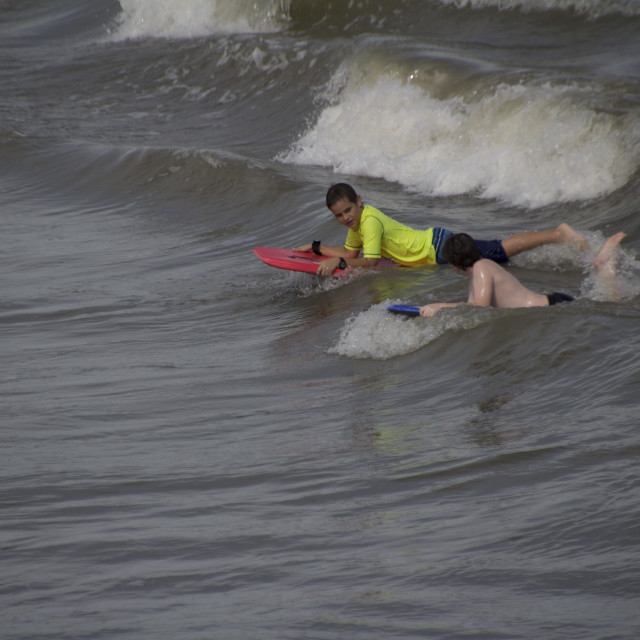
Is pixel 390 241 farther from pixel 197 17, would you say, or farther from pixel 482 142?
pixel 197 17

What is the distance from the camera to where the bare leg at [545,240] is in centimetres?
809

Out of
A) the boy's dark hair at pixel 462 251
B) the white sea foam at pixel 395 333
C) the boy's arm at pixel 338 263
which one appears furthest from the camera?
the boy's arm at pixel 338 263

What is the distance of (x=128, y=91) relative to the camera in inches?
778

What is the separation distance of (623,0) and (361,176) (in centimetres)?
677

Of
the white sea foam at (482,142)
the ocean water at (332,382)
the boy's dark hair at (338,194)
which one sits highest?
the white sea foam at (482,142)

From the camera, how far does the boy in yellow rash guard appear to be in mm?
8125

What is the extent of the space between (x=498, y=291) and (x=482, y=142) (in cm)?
690

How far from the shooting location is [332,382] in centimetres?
568

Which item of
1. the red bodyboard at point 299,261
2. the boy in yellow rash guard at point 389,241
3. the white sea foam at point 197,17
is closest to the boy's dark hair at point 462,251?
the boy in yellow rash guard at point 389,241

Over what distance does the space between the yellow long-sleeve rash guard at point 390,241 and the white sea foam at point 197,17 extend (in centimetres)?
1377

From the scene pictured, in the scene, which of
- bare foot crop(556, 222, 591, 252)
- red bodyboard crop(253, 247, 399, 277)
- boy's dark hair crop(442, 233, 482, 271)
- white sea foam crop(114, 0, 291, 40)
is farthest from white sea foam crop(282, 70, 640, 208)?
white sea foam crop(114, 0, 291, 40)

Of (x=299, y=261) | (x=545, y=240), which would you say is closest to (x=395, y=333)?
(x=545, y=240)

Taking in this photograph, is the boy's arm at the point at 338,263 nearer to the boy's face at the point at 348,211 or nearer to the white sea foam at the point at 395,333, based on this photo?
the boy's face at the point at 348,211

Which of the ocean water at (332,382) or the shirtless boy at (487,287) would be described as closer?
the ocean water at (332,382)
